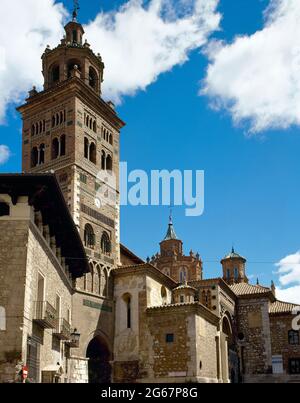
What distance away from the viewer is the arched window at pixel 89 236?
98.7 feet

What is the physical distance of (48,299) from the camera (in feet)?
61.7

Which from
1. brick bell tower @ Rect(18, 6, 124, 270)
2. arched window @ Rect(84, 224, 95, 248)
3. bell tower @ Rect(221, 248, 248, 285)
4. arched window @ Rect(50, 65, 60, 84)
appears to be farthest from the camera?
bell tower @ Rect(221, 248, 248, 285)

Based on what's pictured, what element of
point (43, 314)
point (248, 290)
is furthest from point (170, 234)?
point (43, 314)

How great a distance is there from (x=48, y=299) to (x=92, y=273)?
10.9 metres

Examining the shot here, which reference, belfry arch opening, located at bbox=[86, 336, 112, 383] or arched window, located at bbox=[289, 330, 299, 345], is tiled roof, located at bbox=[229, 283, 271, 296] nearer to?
arched window, located at bbox=[289, 330, 299, 345]

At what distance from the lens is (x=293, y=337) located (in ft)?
131

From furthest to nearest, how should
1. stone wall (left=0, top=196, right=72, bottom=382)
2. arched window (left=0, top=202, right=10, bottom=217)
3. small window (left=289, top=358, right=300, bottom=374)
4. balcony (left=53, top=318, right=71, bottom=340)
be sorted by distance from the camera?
small window (left=289, top=358, right=300, bottom=374)
balcony (left=53, top=318, right=71, bottom=340)
arched window (left=0, top=202, right=10, bottom=217)
stone wall (left=0, top=196, right=72, bottom=382)

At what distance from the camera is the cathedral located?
17062 millimetres

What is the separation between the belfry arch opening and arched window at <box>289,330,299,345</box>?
16.0m

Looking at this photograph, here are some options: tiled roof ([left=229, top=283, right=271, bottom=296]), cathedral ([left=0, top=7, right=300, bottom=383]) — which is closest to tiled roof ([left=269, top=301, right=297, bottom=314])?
cathedral ([left=0, top=7, right=300, bottom=383])

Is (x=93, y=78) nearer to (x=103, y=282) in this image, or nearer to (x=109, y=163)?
(x=109, y=163)

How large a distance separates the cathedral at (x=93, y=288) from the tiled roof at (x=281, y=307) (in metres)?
0.15
